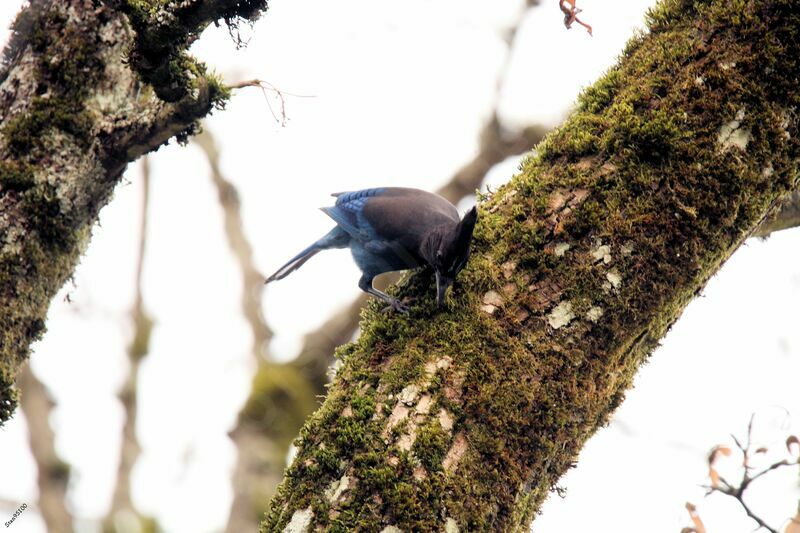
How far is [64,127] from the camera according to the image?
10.6 feet

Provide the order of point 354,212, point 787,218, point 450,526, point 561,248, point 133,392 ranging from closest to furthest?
point 450,526, point 561,248, point 787,218, point 354,212, point 133,392

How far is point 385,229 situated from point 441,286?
5.81 feet

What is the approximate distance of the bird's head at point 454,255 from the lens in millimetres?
2885

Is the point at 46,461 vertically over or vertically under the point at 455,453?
over

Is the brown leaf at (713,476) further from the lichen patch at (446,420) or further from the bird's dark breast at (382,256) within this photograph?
the bird's dark breast at (382,256)

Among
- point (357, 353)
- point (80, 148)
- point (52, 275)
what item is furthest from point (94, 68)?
point (357, 353)

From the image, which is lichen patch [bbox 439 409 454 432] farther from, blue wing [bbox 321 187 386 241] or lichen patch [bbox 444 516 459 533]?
blue wing [bbox 321 187 386 241]

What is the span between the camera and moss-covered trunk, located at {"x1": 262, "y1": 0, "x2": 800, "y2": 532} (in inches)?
91.5

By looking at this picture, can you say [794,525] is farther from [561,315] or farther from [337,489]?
[337,489]

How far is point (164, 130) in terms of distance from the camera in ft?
10.5

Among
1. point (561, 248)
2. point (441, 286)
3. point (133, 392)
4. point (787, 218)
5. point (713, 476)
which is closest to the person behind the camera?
point (713, 476)

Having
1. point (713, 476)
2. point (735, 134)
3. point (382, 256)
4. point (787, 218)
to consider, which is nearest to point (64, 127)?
point (382, 256)

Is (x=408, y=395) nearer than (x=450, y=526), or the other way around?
(x=450, y=526)

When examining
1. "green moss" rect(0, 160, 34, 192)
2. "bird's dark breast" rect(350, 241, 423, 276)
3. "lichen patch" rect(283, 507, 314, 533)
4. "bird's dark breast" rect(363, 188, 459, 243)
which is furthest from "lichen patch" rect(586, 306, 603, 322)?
"green moss" rect(0, 160, 34, 192)
